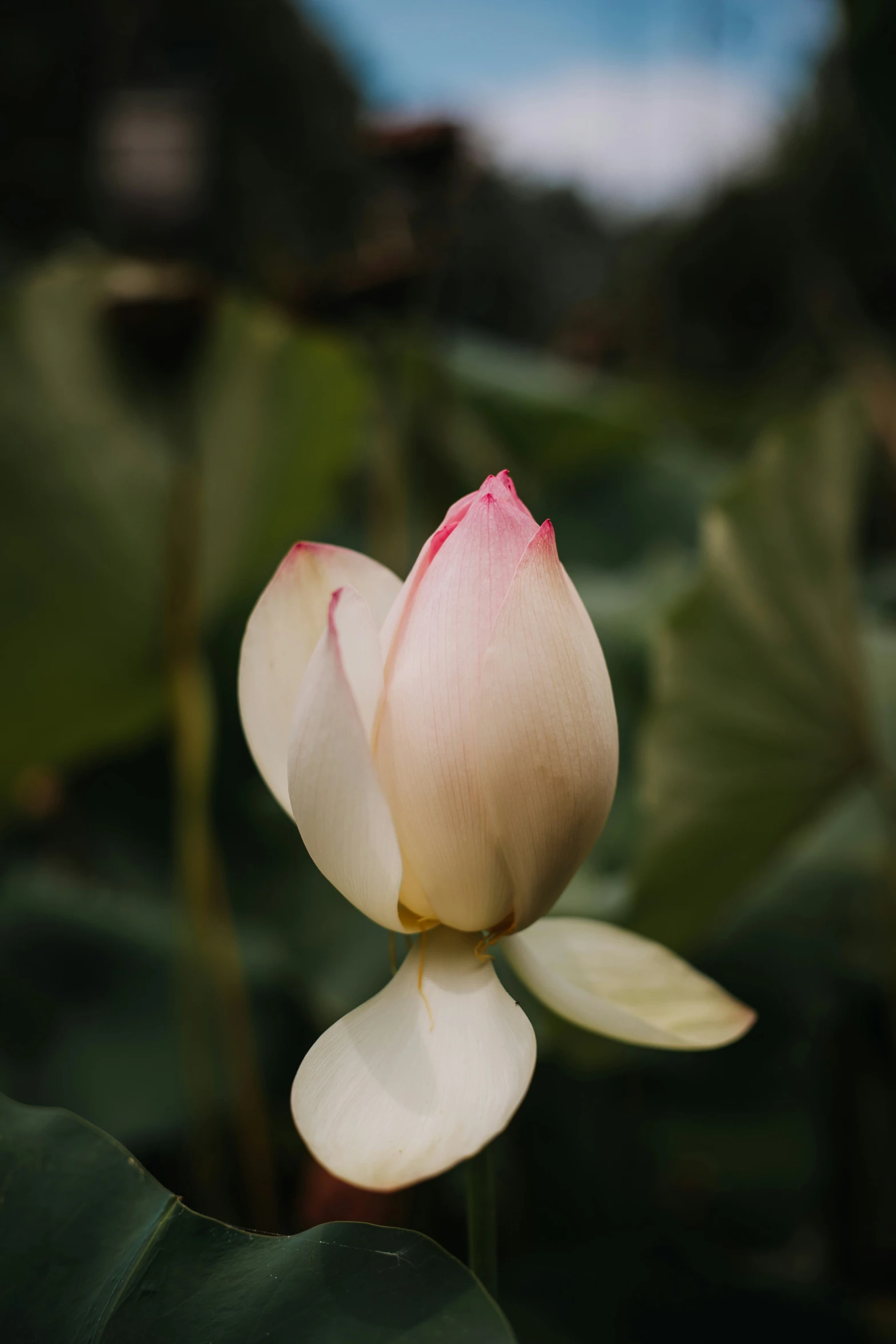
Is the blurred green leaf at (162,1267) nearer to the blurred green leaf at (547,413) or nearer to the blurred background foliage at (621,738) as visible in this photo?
the blurred background foliage at (621,738)

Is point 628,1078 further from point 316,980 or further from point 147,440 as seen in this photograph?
point 147,440

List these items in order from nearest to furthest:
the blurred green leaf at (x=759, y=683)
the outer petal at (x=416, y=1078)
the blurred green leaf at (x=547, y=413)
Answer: the outer petal at (x=416, y=1078), the blurred green leaf at (x=759, y=683), the blurred green leaf at (x=547, y=413)

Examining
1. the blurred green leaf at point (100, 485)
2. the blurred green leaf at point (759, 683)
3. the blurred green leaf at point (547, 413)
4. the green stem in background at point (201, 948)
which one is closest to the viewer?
the blurred green leaf at point (759, 683)

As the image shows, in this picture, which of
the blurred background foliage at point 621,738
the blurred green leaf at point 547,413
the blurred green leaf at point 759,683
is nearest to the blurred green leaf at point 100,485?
the blurred background foliage at point 621,738

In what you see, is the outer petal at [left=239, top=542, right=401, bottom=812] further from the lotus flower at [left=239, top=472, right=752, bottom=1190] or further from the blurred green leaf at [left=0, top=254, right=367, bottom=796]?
the blurred green leaf at [left=0, top=254, right=367, bottom=796]

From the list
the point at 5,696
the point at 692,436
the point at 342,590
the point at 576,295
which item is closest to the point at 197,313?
the point at 5,696

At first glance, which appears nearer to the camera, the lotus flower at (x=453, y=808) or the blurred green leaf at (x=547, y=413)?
the lotus flower at (x=453, y=808)

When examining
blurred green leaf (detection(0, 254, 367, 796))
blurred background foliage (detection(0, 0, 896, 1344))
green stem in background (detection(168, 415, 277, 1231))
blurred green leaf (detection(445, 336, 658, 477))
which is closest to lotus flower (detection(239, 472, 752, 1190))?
blurred background foliage (detection(0, 0, 896, 1344))
